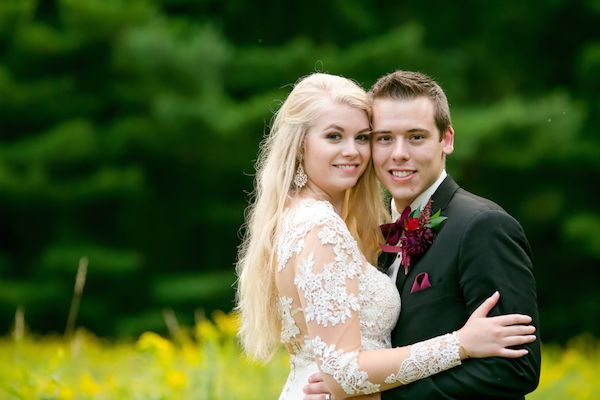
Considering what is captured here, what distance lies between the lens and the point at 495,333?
3.58m

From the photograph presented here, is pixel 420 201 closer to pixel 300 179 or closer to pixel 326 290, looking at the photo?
pixel 300 179

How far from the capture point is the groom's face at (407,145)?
13.3 feet

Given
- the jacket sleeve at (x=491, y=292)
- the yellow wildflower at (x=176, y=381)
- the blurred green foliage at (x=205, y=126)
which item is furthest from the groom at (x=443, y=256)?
the blurred green foliage at (x=205, y=126)

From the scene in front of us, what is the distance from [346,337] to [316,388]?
1.09 feet

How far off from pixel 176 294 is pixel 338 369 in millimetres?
11835

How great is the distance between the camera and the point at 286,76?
15.5 metres

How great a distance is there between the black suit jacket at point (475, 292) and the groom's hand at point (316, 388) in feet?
0.97

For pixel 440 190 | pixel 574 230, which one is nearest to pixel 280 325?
pixel 440 190

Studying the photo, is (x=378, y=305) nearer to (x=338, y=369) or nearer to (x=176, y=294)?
(x=338, y=369)

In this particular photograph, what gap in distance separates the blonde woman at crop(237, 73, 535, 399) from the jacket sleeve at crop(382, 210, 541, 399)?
0.16 ft

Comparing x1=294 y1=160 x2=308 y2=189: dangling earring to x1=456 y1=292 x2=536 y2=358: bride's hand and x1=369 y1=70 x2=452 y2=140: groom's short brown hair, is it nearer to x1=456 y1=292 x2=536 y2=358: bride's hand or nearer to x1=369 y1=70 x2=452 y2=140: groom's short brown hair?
x1=369 y1=70 x2=452 y2=140: groom's short brown hair

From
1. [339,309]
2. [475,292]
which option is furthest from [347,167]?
[475,292]

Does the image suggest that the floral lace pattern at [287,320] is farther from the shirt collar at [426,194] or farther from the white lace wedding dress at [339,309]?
the shirt collar at [426,194]

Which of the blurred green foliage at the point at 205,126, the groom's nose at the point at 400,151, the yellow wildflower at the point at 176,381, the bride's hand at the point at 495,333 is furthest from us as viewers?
the blurred green foliage at the point at 205,126
